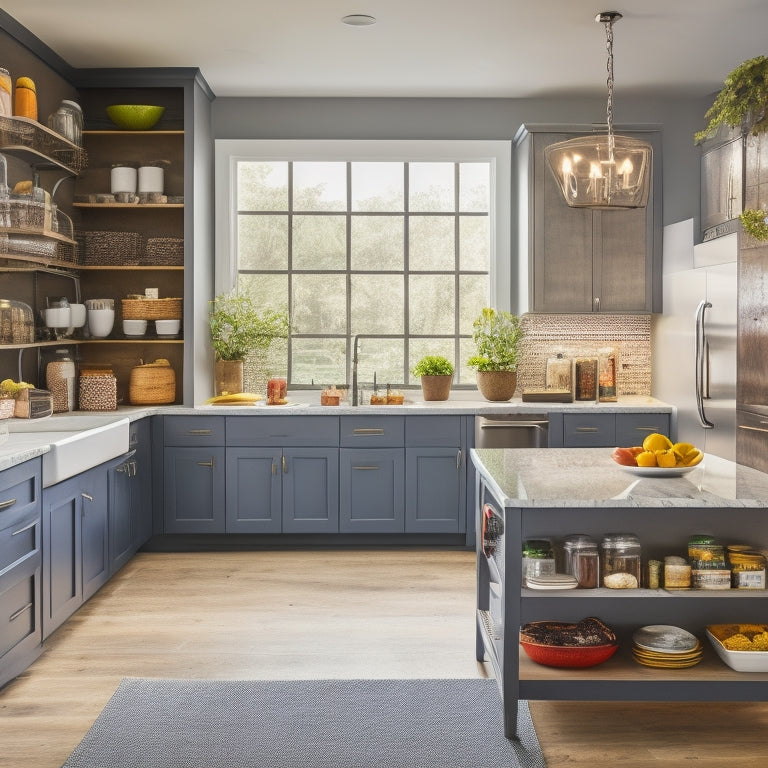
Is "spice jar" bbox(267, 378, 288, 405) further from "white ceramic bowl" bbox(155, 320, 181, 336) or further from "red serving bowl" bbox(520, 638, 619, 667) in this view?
"red serving bowl" bbox(520, 638, 619, 667)

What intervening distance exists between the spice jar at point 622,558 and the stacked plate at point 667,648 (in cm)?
22

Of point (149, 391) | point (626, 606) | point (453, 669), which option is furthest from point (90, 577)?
point (626, 606)

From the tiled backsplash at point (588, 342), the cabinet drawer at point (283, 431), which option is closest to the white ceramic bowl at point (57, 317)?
the cabinet drawer at point (283, 431)

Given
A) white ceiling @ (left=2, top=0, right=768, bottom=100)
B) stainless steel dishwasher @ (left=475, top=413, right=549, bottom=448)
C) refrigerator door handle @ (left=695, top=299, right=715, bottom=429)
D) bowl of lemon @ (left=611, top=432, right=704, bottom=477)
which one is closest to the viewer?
bowl of lemon @ (left=611, top=432, right=704, bottom=477)

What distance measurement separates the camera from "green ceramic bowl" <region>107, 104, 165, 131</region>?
17.3 feet

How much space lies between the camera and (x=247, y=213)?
5.85 metres

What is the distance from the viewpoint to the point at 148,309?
5348mm

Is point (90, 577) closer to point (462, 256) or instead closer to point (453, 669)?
point (453, 669)

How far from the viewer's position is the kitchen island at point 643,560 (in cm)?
262

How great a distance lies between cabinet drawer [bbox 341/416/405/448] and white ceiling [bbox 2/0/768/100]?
212 cm

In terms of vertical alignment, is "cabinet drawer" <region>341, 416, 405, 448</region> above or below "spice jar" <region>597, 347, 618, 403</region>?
below

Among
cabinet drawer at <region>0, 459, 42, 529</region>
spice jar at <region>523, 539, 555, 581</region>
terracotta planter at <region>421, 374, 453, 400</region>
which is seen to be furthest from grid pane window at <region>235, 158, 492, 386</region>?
spice jar at <region>523, 539, 555, 581</region>

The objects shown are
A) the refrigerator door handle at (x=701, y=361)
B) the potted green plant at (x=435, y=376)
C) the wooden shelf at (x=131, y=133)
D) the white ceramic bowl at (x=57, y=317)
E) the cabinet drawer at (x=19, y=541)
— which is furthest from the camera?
the potted green plant at (x=435, y=376)

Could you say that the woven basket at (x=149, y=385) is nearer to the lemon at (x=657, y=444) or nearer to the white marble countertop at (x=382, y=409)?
the white marble countertop at (x=382, y=409)
